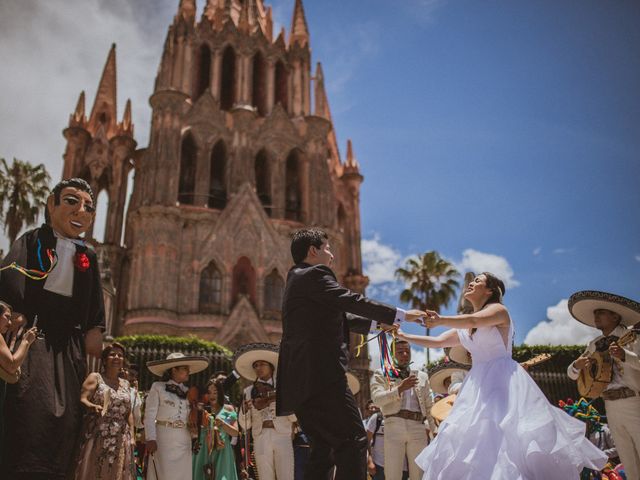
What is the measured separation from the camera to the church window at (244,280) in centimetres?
2889

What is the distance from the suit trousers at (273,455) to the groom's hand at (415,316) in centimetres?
466

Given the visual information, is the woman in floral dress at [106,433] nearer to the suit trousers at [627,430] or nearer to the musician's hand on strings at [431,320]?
the musician's hand on strings at [431,320]

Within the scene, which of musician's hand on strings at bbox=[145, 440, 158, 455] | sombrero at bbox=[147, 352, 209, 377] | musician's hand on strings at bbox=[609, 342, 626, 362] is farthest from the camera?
sombrero at bbox=[147, 352, 209, 377]

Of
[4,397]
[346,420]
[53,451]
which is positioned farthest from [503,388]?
[4,397]

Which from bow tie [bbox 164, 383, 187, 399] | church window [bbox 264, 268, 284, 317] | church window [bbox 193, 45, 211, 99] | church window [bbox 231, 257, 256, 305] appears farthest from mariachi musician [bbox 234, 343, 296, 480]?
church window [bbox 193, 45, 211, 99]

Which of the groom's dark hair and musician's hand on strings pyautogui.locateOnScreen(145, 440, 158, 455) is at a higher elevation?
the groom's dark hair

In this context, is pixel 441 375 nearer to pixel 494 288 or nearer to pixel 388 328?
pixel 494 288

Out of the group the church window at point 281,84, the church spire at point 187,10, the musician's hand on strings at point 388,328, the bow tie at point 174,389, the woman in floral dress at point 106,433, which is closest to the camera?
the musician's hand on strings at point 388,328

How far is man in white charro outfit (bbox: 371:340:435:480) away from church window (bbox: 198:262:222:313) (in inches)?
809

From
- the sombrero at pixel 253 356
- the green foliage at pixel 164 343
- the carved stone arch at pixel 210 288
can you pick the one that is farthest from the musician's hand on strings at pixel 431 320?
the carved stone arch at pixel 210 288

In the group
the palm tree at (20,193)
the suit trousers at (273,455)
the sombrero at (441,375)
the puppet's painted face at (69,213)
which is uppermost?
the palm tree at (20,193)

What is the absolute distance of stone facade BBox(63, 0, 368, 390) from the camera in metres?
27.6

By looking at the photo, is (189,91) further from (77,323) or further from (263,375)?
(77,323)

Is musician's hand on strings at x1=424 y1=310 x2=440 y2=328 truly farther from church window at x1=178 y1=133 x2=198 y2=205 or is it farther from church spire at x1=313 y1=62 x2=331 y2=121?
church spire at x1=313 y1=62 x2=331 y2=121
